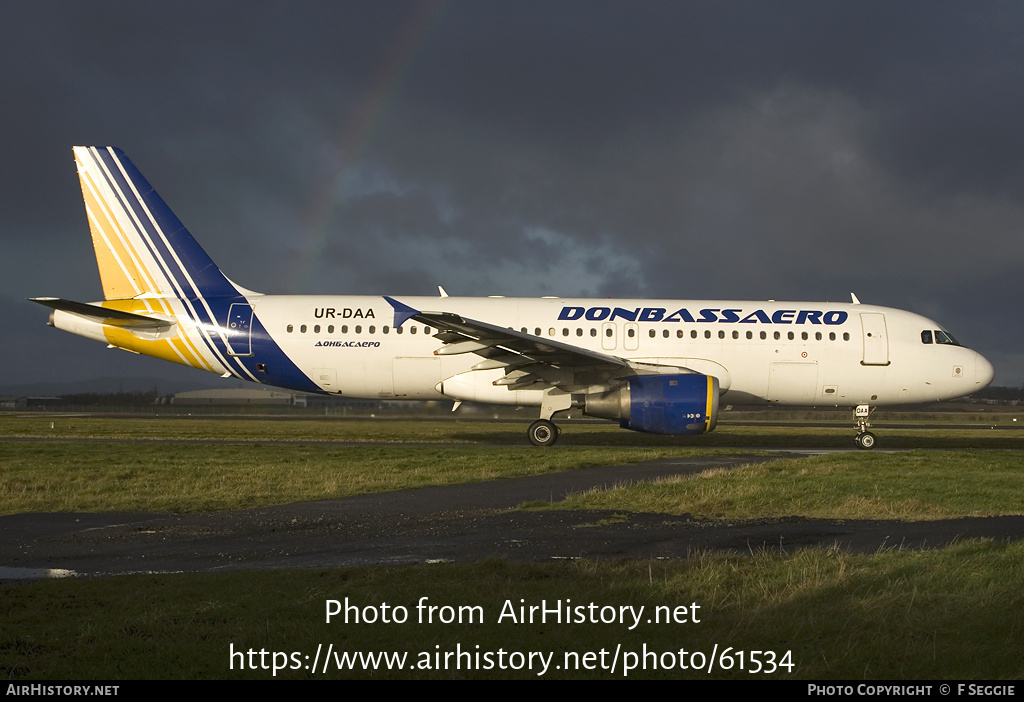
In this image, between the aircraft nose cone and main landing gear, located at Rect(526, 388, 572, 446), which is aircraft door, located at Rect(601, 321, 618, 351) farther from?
the aircraft nose cone

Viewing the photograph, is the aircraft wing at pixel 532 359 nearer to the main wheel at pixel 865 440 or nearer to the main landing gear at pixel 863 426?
the main landing gear at pixel 863 426

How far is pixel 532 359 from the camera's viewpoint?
1969 cm

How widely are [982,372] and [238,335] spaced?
2132 centimetres

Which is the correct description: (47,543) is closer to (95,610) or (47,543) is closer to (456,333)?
(95,610)

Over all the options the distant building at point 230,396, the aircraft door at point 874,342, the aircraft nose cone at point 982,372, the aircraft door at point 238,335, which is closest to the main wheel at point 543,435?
the aircraft door at point 238,335

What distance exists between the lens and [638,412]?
18.9 meters

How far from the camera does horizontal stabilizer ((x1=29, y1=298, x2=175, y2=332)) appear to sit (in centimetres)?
1983

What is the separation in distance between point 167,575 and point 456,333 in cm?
1317

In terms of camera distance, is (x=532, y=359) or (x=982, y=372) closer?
(x=532, y=359)

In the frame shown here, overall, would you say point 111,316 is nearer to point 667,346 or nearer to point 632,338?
point 632,338

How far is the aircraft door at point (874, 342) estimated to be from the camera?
72.4 ft

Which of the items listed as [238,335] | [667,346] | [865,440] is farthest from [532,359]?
[865,440]

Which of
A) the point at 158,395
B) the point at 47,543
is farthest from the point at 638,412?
the point at 158,395

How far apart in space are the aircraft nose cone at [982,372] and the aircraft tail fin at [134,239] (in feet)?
70.9
